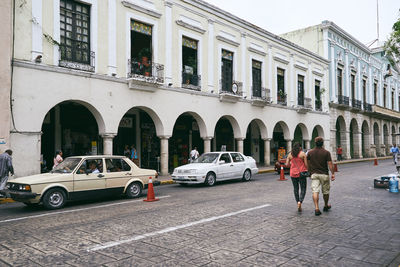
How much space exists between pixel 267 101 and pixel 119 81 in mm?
12140

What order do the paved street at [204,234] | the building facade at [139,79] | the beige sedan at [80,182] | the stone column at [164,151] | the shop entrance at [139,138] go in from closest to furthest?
the paved street at [204,234]
the beige sedan at [80,182]
the building facade at [139,79]
the stone column at [164,151]
the shop entrance at [139,138]

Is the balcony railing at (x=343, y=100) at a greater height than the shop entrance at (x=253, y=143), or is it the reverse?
the balcony railing at (x=343, y=100)

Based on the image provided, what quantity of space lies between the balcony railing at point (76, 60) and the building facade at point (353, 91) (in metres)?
25.5

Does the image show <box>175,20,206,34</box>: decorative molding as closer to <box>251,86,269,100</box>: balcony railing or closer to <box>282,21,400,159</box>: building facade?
<box>251,86,269,100</box>: balcony railing

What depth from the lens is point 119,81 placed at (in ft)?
50.5

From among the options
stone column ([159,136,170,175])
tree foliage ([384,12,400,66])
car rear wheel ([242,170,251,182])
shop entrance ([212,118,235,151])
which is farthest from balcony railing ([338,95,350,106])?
tree foliage ([384,12,400,66])

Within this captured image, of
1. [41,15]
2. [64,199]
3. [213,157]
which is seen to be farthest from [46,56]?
[213,157]

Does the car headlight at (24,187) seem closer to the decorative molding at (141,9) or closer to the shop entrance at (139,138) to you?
the shop entrance at (139,138)

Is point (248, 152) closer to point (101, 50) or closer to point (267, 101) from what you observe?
point (267, 101)

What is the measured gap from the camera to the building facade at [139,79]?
500 inches

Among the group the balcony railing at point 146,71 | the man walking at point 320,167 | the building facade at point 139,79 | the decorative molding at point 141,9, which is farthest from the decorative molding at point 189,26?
the man walking at point 320,167

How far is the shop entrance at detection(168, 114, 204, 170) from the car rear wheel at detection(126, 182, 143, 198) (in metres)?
11.1

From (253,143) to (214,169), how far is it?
15636mm

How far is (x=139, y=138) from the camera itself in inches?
770
